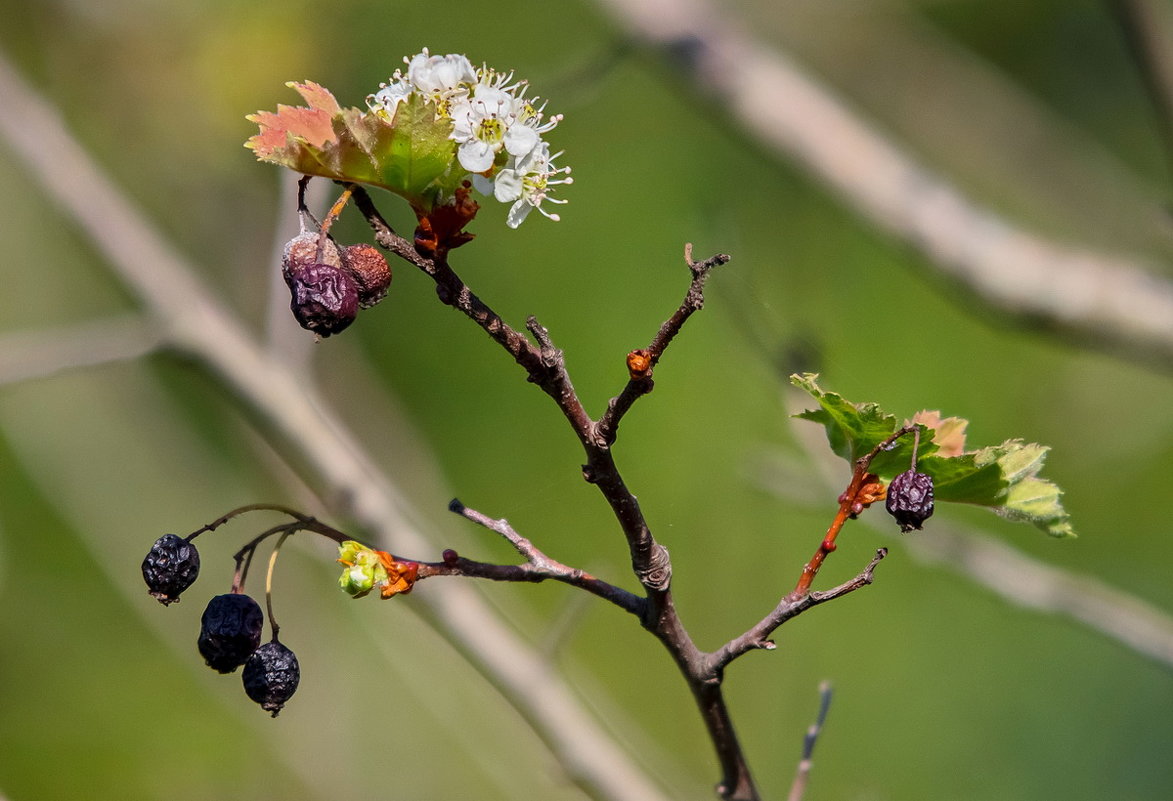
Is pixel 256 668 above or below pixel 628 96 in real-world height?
below

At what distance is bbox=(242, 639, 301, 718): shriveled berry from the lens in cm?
97

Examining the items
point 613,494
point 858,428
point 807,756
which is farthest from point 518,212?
point 807,756

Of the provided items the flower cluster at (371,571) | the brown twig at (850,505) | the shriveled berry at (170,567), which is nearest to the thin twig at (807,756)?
the brown twig at (850,505)

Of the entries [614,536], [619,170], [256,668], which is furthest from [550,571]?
[619,170]

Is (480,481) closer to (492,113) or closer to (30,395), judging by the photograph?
(30,395)

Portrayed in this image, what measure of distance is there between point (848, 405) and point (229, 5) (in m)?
3.62

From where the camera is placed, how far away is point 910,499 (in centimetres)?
92

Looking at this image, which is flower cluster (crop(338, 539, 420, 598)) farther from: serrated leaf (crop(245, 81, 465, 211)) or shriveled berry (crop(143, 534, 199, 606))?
serrated leaf (crop(245, 81, 465, 211))

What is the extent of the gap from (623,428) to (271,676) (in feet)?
11.7

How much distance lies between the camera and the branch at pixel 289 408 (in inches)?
71.3

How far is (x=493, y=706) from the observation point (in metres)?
2.78

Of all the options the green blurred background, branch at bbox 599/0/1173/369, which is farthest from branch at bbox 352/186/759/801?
branch at bbox 599/0/1173/369

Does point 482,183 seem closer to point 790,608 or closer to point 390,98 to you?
point 390,98

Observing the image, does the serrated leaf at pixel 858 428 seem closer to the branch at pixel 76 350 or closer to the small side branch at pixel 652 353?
the small side branch at pixel 652 353
